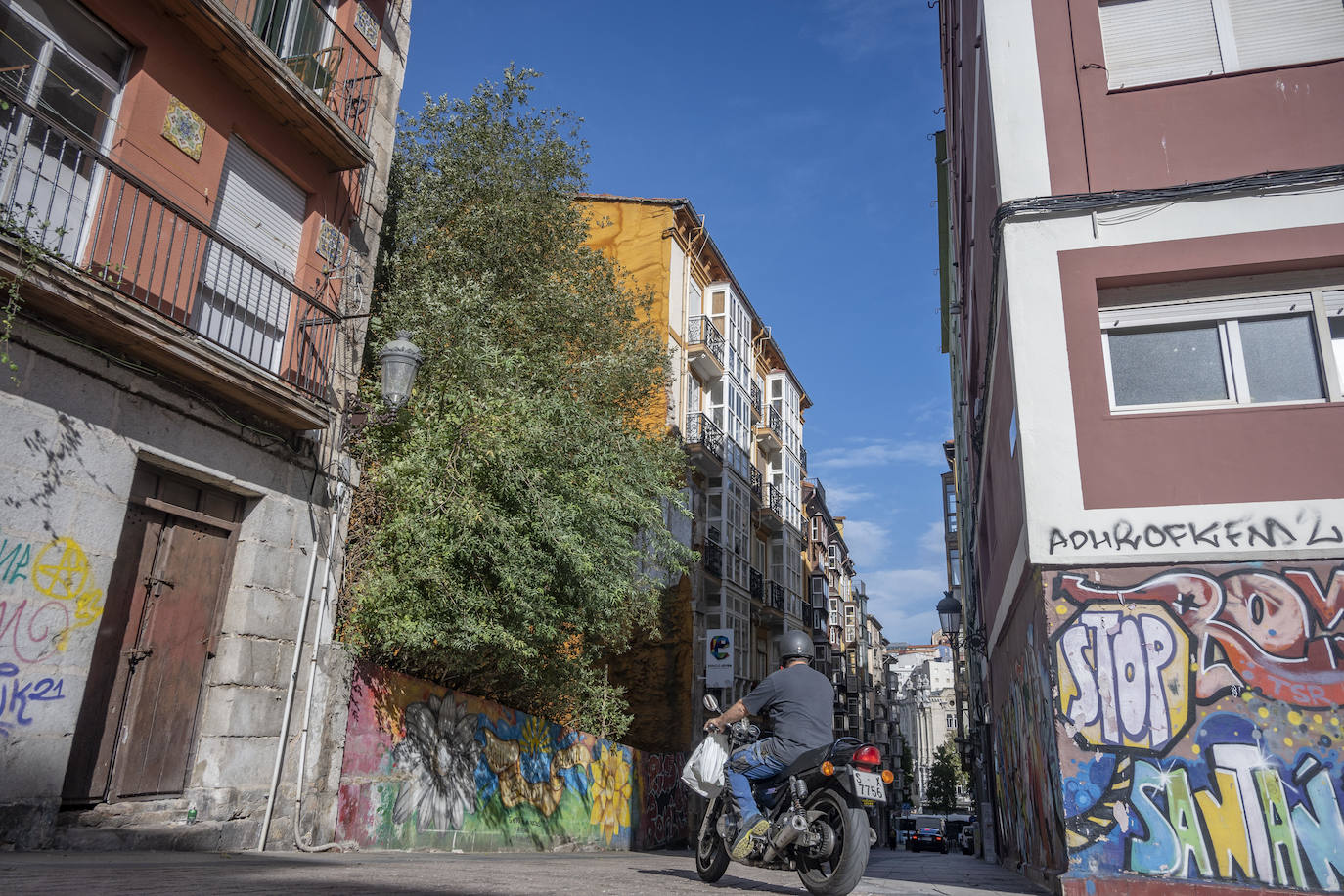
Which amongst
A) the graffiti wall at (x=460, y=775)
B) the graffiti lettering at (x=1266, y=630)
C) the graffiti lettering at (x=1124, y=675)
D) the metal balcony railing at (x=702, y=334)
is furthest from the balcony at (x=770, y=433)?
the graffiti lettering at (x=1266, y=630)

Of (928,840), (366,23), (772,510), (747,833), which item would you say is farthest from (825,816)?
(928,840)

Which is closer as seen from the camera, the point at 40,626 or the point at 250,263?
the point at 40,626

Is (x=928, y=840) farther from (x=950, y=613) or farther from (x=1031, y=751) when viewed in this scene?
(x=1031, y=751)

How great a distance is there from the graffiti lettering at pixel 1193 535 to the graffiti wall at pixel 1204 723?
18cm

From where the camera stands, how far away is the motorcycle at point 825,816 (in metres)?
4.88

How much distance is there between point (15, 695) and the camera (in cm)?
620

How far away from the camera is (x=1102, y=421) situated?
265 inches

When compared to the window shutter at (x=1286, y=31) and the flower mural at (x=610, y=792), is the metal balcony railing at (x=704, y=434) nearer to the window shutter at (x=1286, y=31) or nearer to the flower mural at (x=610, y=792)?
the flower mural at (x=610, y=792)

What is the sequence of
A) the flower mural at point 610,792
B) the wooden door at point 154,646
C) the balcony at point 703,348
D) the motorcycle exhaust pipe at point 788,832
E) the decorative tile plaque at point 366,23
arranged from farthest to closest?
the balcony at point 703,348, the flower mural at point 610,792, the decorative tile plaque at point 366,23, the wooden door at point 154,646, the motorcycle exhaust pipe at point 788,832

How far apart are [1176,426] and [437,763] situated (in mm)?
8386

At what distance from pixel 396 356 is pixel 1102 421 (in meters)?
6.43

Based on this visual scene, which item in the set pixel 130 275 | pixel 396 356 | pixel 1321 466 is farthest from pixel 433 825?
pixel 1321 466

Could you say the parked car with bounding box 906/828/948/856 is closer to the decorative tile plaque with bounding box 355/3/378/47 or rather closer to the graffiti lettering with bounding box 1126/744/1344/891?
the graffiti lettering with bounding box 1126/744/1344/891

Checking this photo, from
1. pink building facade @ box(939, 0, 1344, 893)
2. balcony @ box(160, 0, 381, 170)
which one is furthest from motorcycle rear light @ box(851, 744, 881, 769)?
balcony @ box(160, 0, 381, 170)
